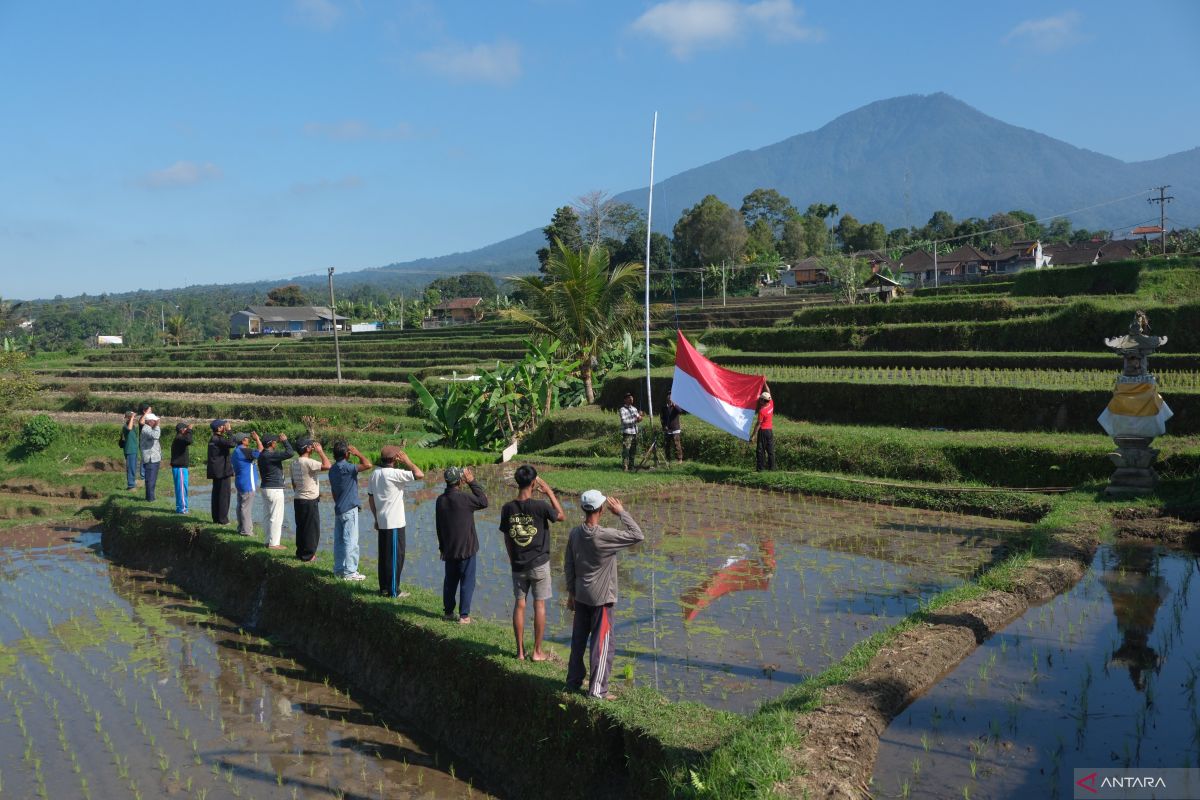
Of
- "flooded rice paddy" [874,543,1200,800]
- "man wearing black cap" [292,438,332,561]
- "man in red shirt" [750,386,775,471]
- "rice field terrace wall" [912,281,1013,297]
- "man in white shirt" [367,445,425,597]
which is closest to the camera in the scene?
"flooded rice paddy" [874,543,1200,800]

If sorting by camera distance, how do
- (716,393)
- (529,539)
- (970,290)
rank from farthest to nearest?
(970,290)
(716,393)
(529,539)

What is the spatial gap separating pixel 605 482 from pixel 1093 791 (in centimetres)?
1109

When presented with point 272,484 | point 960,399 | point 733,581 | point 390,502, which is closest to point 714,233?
point 960,399

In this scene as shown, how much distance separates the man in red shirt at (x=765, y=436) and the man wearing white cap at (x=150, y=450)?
9955mm

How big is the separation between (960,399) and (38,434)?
2410 cm

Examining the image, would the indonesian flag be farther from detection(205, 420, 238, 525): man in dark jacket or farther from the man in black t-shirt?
the man in black t-shirt

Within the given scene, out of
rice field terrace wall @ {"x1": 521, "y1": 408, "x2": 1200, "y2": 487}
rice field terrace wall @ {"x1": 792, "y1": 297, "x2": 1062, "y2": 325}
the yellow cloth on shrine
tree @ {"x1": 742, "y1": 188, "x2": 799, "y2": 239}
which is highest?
tree @ {"x1": 742, "y1": 188, "x2": 799, "y2": 239}

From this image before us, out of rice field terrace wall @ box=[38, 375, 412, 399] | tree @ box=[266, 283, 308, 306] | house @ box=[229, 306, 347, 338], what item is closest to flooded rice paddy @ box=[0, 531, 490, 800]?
rice field terrace wall @ box=[38, 375, 412, 399]

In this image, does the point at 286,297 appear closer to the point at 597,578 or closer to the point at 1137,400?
the point at 1137,400

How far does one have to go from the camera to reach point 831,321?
29.5 m

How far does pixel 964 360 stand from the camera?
2144 cm

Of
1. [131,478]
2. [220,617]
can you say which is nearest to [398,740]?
[220,617]

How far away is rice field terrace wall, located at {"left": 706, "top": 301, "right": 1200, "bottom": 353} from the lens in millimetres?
21062

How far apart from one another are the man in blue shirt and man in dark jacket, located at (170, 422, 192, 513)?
524cm
